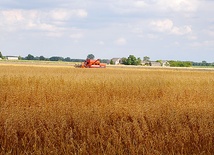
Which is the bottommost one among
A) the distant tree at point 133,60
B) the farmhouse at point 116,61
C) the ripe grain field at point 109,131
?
the farmhouse at point 116,61

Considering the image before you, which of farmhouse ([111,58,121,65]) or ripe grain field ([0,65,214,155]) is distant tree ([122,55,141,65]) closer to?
farmhouse ([111,58,121,65])

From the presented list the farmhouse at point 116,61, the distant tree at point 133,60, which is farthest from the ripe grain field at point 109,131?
the farmhouse at point 116,61

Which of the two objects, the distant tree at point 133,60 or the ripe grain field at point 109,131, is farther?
the distant tree at point 133,60

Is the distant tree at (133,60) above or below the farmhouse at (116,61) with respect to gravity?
above

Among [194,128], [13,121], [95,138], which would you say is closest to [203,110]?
[194,128]

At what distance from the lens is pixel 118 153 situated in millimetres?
7070

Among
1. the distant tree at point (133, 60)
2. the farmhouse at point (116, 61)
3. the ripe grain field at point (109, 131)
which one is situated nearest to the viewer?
the ripe grain field at point (109, 131)

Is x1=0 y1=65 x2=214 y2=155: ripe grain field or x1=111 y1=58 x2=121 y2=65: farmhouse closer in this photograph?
x1=0 y1=65 x2=214 y2=155: ripe grain field

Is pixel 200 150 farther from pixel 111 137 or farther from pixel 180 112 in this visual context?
pixel 180 112

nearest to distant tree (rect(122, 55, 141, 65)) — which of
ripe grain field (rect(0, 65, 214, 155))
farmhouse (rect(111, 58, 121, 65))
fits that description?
farmhouse (rect(111, 58, 121, 65))

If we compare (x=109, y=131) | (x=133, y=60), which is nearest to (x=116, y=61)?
(x=133, y=60)

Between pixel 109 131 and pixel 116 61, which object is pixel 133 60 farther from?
pixel 109 131

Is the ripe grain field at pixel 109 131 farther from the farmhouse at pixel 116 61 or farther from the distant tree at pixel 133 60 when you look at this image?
the farmhouse at pixel 116 61

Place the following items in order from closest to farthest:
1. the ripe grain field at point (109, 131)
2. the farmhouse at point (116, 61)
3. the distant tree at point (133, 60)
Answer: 1. the ripe grain field at point (109, 131)
2. the distant tree at point (133, 60)
3. the farmhouse at point (116, 61)
